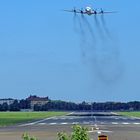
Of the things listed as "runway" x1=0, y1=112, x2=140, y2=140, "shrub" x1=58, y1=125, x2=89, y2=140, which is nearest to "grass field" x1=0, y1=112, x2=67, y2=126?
"runway" x1=0, y1=112, x2=140, y2=140

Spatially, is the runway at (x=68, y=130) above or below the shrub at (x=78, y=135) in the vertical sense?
above

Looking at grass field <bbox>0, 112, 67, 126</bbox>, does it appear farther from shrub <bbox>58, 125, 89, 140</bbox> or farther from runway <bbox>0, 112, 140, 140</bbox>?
shrub <bbox>58, 125, 89, 140</bbox>

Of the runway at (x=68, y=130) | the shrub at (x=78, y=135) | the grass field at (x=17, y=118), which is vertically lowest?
the shrub at (x=78, y=135)

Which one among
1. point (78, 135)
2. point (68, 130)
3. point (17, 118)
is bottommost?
point (78, 135)

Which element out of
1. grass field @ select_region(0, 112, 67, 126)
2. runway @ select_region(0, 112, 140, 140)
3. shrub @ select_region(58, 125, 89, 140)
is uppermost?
grass field @ select_region(0, 112, 67, 126)

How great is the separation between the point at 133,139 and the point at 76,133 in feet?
85.1

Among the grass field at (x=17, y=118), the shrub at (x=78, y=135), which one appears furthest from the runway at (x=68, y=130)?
the shrub at (x=78, y=135)

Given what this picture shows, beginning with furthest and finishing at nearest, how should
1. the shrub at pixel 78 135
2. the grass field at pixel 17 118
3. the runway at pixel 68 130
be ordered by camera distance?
the grass field at pixel 17 118 → the runway at pixel 68 130 → the shrub at pixel 78 135

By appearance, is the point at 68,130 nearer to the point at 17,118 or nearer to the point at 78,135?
the point at 78,135

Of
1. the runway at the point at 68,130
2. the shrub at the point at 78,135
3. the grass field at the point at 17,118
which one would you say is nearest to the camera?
the shrub at the point at 78,135

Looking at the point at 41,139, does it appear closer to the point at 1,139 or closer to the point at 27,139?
the point at 1,139

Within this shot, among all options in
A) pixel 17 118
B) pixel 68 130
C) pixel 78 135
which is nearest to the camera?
pixel 78 135

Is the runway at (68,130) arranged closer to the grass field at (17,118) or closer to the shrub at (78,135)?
the grass field at (17,118)

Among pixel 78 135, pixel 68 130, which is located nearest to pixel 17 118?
pixel 68 130
